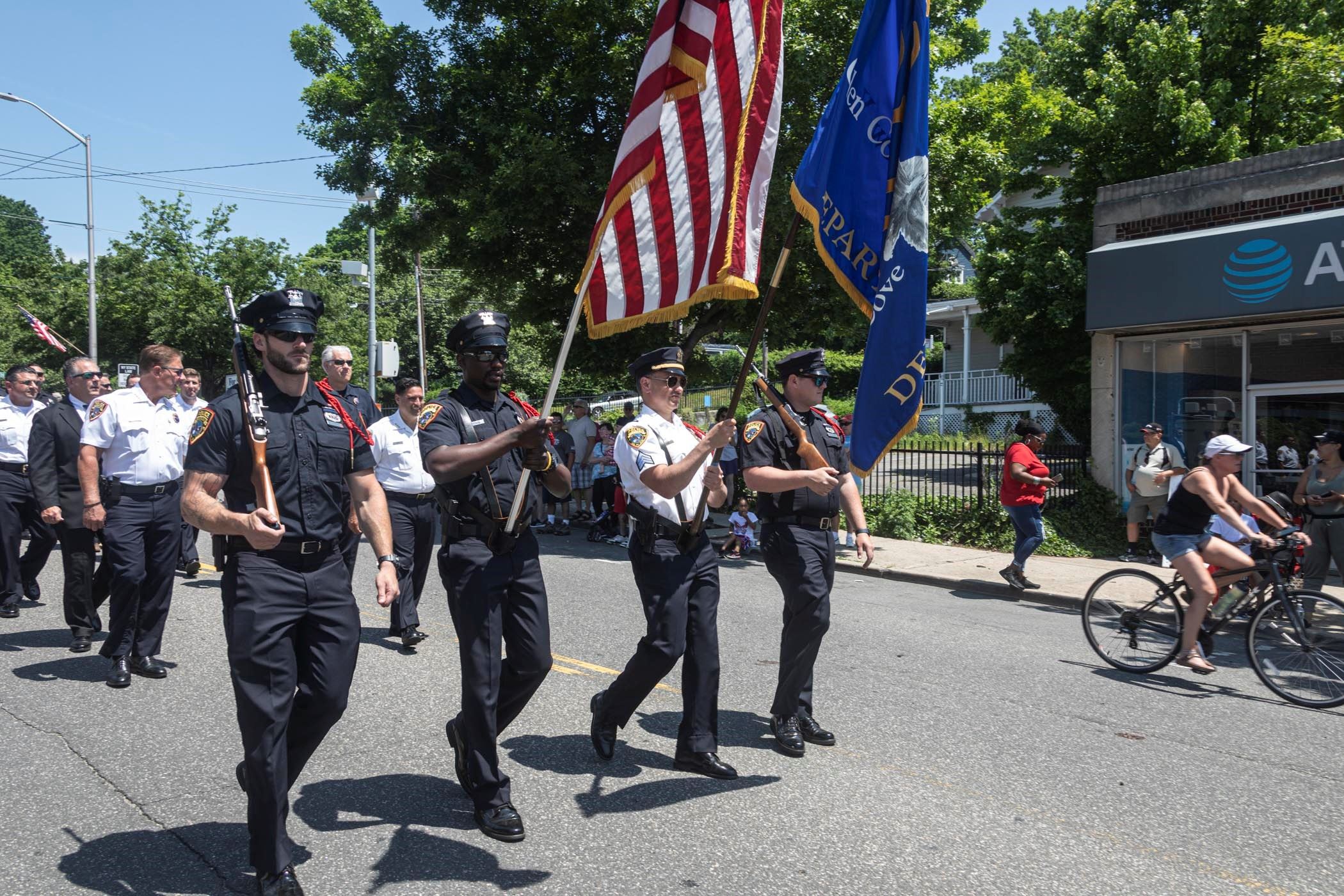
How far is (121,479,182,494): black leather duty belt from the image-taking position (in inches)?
263

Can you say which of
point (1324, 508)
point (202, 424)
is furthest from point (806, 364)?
point (1324, 508)

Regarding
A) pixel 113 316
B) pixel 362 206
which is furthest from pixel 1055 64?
pixel 113 316

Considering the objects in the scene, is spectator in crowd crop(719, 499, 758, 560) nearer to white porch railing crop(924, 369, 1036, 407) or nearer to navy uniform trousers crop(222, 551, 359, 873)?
navy uniform trousers crop(222, 551, 359, 873)

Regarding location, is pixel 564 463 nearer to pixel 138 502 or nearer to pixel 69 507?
pixel 69 507

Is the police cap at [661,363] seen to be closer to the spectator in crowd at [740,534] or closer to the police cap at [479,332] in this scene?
the police cap at [479,332]

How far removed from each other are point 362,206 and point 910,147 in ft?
50.9

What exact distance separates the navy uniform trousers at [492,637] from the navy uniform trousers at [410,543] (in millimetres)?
3326

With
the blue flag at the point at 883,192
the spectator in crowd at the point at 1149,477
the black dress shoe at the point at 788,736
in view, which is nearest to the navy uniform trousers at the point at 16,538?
the black dress shoe at the point at 788,736

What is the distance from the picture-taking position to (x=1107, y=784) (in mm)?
4883

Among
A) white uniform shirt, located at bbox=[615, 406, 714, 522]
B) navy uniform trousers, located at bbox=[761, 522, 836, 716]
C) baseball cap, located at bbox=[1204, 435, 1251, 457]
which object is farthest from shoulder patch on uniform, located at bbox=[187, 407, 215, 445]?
baseball cap, located at bbox=[1204, 435, 1251, 457]

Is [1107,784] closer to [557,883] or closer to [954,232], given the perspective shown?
[557,883]

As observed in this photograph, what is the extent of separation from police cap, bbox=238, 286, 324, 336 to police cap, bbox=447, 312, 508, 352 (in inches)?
24.7

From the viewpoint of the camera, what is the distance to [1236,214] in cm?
1359

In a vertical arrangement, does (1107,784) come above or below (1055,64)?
below
